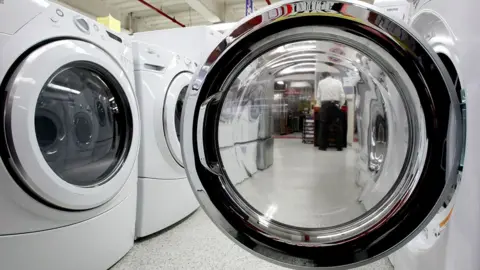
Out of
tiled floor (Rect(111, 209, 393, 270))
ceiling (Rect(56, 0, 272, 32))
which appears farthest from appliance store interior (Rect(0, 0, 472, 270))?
ceiling (Rect(56, 0, 272, 32))

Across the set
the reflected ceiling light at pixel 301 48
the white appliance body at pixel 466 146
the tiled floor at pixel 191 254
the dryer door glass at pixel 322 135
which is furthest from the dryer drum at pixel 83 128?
the white appliance body at pixel 466 146

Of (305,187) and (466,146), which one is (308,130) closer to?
(305,187)

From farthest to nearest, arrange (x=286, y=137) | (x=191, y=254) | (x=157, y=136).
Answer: (x=157, y=136), (x=191, y=254), (x=286, y=137)

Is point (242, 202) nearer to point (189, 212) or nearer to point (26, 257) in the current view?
point (26, 257)

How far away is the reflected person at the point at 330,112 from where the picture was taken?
57 centimetres

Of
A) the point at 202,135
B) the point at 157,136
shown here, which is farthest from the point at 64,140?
the point at 202,135

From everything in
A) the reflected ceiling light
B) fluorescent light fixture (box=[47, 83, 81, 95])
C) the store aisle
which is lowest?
the store aisle

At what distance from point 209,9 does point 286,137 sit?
11.6 ft

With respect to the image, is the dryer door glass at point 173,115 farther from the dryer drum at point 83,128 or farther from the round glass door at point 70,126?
the dryer drum at point 83,128

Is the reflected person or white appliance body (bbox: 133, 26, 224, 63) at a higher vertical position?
white appliance body (bbox: 133, 26, 224, 63)

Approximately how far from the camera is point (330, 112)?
0.58 meters

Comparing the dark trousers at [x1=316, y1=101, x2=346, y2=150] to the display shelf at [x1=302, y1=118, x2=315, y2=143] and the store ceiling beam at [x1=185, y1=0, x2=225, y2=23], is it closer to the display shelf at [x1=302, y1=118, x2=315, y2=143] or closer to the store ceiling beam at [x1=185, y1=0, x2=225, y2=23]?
the display shelf at [x1=302, y1=118, x2=315, y2=143]

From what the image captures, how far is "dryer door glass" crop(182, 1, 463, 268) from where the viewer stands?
1.41ft

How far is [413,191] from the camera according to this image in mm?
455
